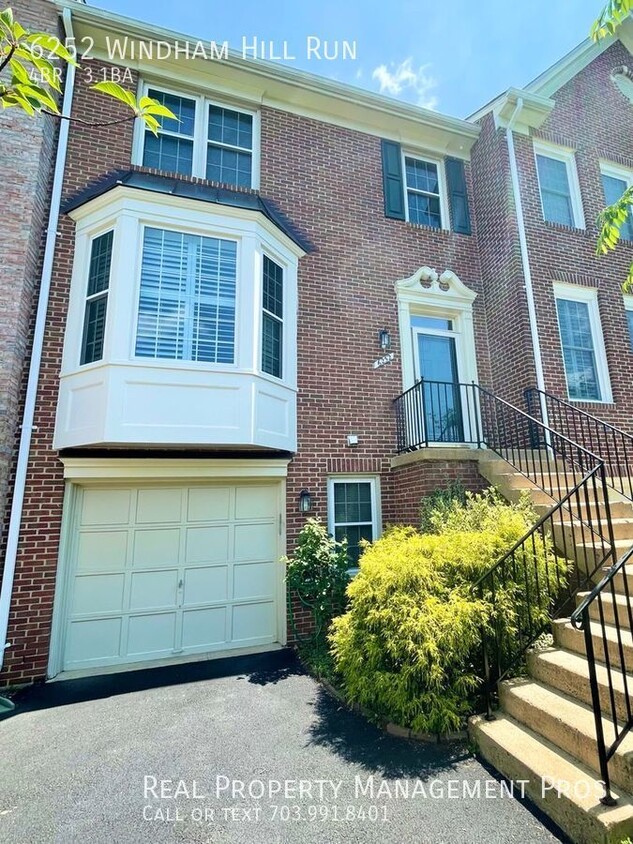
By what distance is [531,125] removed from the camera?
8359 millimetres

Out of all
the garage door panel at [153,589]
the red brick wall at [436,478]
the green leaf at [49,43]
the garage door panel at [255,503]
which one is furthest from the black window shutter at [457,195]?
the green leaf at [49,43]

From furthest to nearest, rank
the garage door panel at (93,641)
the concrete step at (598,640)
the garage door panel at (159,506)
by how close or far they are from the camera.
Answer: the garage door panel at (159,506) < the garage door panel at (93,641) < the concrete step at (598,640)

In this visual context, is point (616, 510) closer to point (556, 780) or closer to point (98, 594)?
point (556, 780)

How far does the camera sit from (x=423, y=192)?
8.58 m

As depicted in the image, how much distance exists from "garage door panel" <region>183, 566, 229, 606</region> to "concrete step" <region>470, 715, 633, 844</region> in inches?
144

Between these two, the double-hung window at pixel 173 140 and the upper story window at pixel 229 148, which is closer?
the double-hung window at pixel 173 140

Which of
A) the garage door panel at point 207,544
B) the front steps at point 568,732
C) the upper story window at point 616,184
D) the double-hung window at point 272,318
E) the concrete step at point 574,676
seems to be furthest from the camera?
the upper story window at point 616,184

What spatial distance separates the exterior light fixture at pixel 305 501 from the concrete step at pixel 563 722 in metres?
3.35

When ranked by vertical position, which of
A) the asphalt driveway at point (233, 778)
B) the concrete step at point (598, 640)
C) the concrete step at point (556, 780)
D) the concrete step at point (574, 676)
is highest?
the concrete step at point (598, 640)

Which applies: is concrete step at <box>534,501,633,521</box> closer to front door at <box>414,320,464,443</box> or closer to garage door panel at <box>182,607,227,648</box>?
front door at <box>414,320,464,443</box>

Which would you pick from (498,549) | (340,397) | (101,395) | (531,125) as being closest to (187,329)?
(101,395)

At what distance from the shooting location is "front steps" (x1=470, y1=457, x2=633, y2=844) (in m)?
2.48

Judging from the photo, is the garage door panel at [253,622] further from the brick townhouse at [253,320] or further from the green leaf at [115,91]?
the green leaf at [115,91]

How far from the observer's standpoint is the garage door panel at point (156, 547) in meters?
5.80
